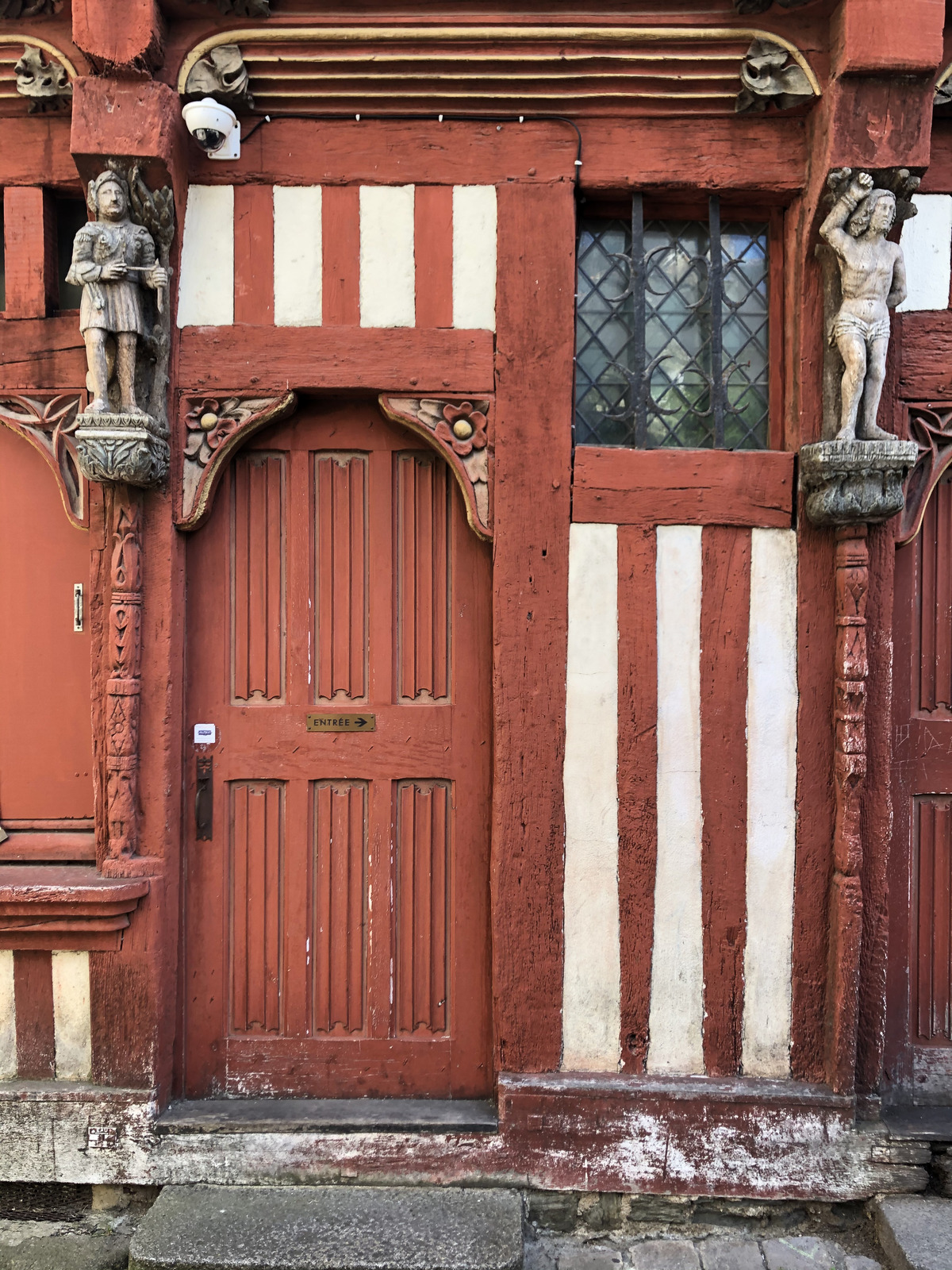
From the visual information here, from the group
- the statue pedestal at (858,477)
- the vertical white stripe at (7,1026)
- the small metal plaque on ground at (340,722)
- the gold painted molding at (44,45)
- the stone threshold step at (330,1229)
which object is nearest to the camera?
the stone threshold step at (330,1229)

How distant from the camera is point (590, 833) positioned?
315 centimetres

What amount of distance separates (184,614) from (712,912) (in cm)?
223

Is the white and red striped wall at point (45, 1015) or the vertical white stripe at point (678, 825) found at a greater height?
the vertical white stripe at point (678, 825)

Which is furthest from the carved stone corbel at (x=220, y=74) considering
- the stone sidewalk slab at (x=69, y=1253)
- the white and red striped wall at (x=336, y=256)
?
the stone sidewalk slab at (x=69, y=1253)

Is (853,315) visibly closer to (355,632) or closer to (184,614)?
(355,632)

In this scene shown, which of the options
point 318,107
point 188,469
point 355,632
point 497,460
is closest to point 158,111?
point 318,107

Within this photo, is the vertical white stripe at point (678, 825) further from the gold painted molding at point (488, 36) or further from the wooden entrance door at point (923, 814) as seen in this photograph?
the gold painted molding at point (488, 36)

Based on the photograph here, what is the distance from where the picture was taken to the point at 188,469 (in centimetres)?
316

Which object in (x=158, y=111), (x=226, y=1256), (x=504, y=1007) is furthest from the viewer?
(x=504, y=1007)

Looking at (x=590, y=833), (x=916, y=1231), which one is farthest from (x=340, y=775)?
(x=916, y=1231)

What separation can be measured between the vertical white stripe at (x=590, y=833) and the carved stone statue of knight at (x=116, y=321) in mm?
1660

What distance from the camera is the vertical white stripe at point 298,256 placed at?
316cm

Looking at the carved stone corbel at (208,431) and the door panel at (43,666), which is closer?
the carved stone corbel at (208,431)

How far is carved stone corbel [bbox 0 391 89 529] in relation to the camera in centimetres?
320
